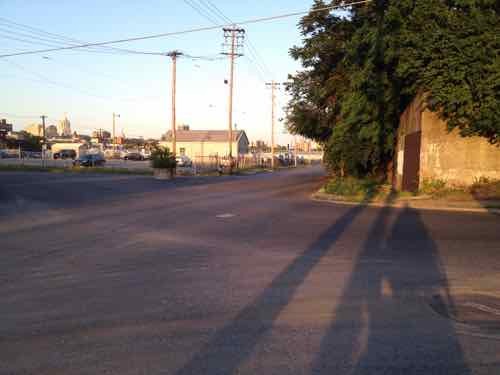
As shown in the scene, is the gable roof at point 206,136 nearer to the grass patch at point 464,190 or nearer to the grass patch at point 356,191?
the grass patch at point 356,191

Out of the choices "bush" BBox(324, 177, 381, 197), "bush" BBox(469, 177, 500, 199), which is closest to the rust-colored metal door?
"bush" BBox(324, 177, 381, 197)

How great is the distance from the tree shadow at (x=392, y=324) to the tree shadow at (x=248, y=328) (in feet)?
2.29

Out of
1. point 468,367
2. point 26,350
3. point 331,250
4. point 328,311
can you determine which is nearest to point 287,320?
point 328,311

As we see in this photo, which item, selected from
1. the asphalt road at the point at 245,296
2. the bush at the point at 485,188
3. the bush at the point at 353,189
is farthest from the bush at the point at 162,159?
the asphalt road at the point at 245,296

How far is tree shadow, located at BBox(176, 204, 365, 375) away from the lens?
14.2 feet

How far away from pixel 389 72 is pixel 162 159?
64.6 feet

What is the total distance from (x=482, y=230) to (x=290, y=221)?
4936 millimetres

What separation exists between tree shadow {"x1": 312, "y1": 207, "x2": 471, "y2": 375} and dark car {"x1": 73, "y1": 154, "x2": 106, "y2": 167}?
48126 mm

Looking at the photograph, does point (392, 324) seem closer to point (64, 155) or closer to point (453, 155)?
point (453, 155)

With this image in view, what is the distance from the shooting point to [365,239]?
10.9m

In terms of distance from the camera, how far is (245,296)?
6.48 meters

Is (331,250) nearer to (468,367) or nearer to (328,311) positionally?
(328,311)

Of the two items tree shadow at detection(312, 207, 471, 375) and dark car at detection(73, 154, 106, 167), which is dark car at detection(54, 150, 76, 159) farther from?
tree shadow at detection(312, 207, 471, 375)

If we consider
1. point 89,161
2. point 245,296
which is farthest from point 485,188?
point 89,161
